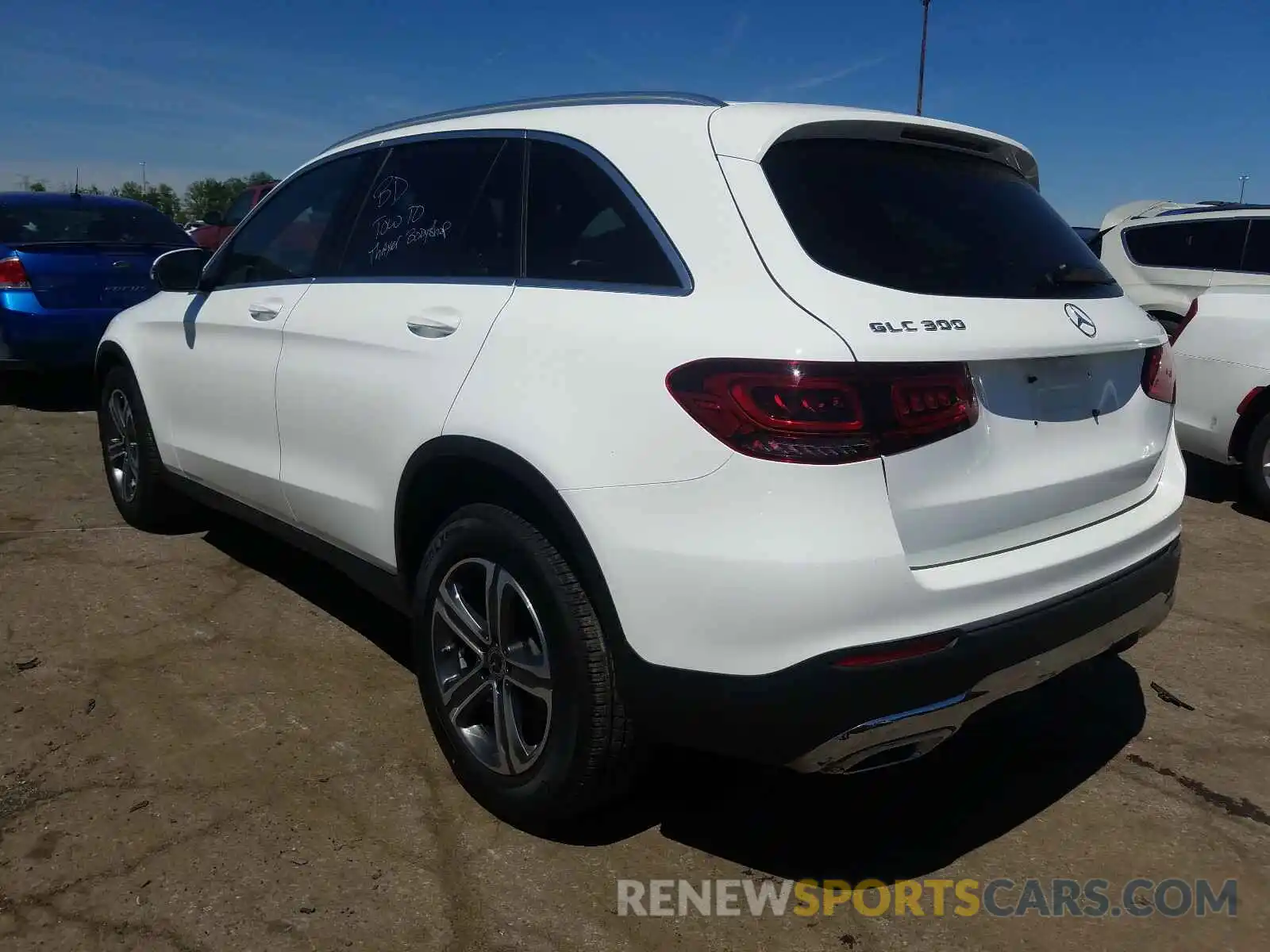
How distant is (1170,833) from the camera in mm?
2676

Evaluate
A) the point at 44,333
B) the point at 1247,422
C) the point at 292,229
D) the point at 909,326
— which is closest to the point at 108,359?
the point at 292,229

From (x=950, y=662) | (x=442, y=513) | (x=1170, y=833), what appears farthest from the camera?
(x=442, y=513)

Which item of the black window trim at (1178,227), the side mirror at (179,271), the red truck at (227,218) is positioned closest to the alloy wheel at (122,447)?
the side mirror at (179,271)

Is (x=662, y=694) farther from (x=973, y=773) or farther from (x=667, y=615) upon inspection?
(x=973, y=773)

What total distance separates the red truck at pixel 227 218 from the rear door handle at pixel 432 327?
8.71 meters

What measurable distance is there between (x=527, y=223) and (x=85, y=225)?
266 inches

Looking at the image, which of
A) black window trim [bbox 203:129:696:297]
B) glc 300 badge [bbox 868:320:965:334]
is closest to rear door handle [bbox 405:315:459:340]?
black window trim [bbox 203:129:696:297]

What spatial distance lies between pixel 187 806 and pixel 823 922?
1644 millimetres

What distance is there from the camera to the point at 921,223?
7.73 feet

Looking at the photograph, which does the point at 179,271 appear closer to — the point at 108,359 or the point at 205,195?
the point at 108,359

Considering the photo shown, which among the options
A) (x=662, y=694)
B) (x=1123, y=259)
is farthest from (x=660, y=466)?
(x=1123, y=259)

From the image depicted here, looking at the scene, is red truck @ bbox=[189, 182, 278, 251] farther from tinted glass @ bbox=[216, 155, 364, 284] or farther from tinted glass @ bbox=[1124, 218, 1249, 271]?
tinted glass @ bbox=[1124, 218, 1249, 271]

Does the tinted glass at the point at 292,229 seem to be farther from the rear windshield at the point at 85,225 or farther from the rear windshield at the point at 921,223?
the rear windshield at the point at 85,225

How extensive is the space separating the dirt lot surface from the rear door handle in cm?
122
